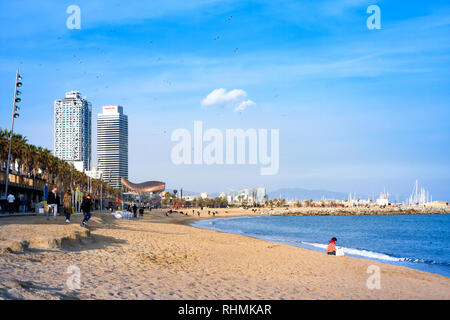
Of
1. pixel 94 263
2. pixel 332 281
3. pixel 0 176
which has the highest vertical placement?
pixel 0 176

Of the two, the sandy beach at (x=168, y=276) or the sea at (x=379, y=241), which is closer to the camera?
the sandy beach at (x=168, y=276)

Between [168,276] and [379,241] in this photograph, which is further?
[379,241]

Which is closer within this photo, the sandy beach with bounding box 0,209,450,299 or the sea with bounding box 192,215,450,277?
the sandy beach with bounding box 0,209,450,299

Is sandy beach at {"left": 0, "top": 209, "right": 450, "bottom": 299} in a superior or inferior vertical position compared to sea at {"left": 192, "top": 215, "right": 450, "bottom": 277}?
superior

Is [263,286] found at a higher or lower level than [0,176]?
lower

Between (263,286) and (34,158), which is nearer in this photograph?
(263,286)

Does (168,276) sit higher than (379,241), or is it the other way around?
(168,276)

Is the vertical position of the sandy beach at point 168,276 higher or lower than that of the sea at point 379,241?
higher
